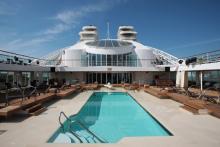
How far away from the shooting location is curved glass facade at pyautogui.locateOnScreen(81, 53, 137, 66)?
92.1ft

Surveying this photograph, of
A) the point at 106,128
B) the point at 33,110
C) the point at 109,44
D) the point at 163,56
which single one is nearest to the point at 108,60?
the point at 109,44

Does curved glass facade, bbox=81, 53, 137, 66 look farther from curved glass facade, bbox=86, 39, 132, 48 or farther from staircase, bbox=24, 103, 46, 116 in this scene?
staircase, bbox=24, 103, 46, 116

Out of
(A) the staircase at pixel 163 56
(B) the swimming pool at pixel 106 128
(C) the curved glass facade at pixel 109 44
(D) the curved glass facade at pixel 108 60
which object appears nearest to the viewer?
(B) the swimming pool at pixel 106 128

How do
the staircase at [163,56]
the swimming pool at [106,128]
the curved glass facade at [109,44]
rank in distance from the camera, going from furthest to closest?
the staircase at [163,56], the curved glass facade at [109,44], the swimming pool at [106,128]

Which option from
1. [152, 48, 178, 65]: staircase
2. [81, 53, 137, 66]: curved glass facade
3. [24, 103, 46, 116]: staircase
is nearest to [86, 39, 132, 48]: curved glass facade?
[81, 53, 137, 66]: curved glass facade

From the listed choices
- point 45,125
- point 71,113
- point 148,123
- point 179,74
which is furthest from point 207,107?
point 179,74

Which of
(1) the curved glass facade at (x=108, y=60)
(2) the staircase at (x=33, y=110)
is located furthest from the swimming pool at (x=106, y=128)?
(1) the curved glass facade at (x=108, y=60)

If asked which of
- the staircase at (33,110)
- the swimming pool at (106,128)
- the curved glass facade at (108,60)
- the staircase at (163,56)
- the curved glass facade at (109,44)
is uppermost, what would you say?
the curved glass facade at (109,44)

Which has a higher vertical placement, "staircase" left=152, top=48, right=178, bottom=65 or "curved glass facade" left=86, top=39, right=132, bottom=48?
"curved glass facade" left=86, top=39, right=132, bottom=48

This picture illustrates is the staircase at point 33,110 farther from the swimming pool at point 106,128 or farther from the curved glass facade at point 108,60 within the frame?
the curved glass facade at point 108,60

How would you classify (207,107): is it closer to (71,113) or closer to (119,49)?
(71,113)

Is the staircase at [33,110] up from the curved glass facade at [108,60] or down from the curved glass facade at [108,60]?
down

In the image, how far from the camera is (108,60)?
28.1 m

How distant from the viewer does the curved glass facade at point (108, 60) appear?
28062mm
